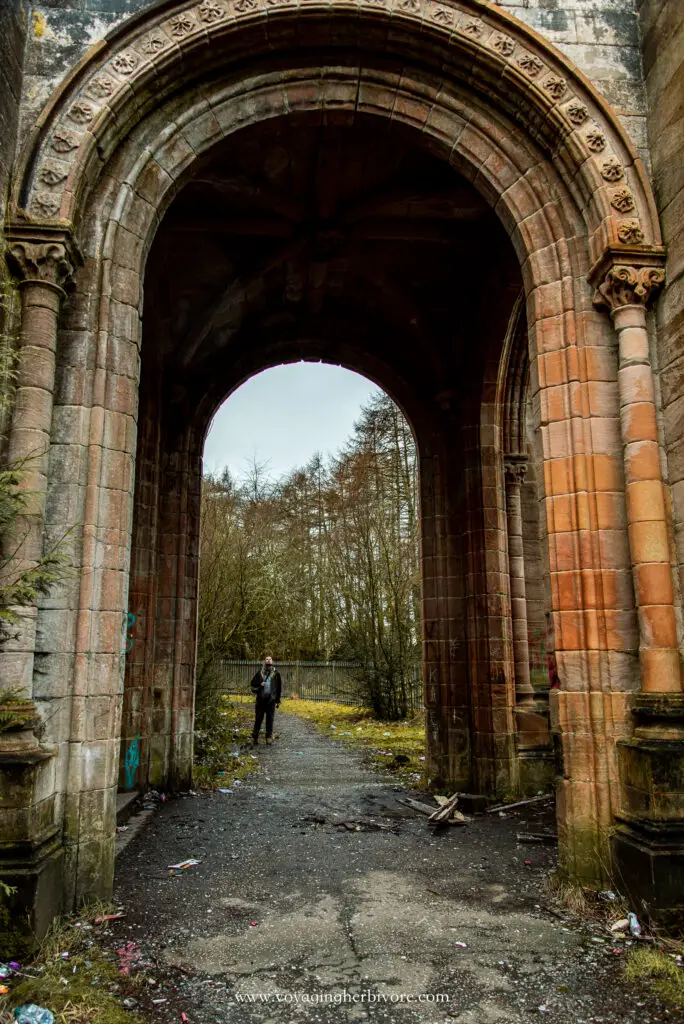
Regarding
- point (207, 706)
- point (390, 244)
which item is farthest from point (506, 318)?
point (207, 706)

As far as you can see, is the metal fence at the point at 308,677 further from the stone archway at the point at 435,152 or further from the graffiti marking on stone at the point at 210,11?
the graffiti marking on stone at the point at 210,11

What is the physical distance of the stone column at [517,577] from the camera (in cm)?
929

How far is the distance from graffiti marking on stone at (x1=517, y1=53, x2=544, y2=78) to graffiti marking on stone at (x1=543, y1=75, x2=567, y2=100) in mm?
116

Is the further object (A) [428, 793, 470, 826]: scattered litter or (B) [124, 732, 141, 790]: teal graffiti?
(B) [124, 732, 141, 790]: teal graffiti

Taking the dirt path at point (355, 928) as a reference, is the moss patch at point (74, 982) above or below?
above

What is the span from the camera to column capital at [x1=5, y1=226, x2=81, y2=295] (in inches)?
192

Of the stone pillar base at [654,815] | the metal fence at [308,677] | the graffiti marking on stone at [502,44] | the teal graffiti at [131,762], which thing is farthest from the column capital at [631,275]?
the metal fence at [308,677]

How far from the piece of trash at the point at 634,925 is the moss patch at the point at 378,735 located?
5.32m

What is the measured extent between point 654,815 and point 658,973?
89 centimetres

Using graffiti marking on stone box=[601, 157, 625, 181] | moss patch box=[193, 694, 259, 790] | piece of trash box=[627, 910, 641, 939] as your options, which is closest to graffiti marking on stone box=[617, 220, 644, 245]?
graffiti marking on stone box=[601, 157, 625, 181]

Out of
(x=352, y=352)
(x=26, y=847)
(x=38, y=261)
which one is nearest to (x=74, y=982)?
(x=26, y=847)

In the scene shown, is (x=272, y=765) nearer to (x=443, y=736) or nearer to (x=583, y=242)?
(x=443, y=736)

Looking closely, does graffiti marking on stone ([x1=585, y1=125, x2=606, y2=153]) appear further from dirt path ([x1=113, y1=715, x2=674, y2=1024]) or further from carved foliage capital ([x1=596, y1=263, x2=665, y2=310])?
dirt path ([x1=113, y1=715, x2=674, y2=1024])

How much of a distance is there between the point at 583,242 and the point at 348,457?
727 inches
